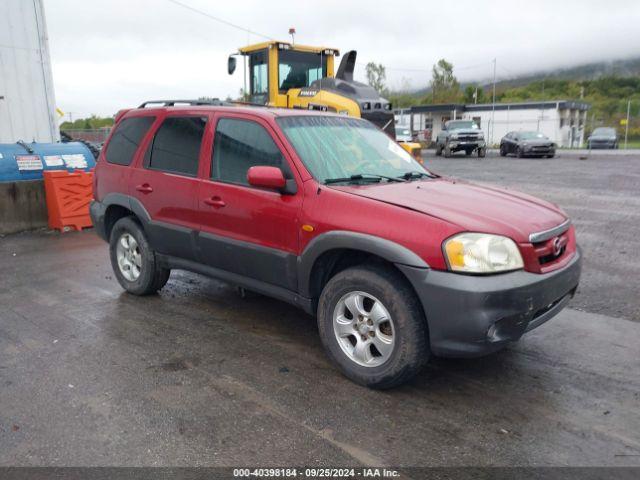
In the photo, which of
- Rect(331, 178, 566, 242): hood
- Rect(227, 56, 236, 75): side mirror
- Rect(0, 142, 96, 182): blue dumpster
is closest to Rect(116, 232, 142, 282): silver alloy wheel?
Rect(331, 178, 566, 242): hood

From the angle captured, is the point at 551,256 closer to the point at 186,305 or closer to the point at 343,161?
the point at 343,161

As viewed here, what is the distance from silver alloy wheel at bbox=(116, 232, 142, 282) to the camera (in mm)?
5562

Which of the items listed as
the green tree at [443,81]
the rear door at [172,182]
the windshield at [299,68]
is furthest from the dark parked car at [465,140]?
the green tree at [443,81]

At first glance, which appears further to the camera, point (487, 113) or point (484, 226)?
point (487, 113)

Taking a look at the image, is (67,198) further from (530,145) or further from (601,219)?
(530,145)

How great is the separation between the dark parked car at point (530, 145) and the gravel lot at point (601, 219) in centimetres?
776

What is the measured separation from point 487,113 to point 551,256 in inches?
1993

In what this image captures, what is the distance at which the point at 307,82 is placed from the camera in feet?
43.2

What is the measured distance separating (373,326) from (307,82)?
10528 mm

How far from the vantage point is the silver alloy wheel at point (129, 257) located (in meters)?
5.56

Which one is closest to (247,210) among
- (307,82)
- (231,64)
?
(231,64)

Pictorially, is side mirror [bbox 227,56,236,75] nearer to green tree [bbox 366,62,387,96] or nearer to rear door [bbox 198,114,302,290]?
rear door [bbox 198,114,302,290]

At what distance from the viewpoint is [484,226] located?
10.9ft

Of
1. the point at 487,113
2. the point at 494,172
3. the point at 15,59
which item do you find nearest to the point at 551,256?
the point at 15,59
